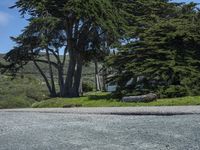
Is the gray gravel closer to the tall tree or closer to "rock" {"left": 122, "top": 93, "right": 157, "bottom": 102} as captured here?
"rock" {"left": 122, "top": 93, "right": 157, "bottom": 102}

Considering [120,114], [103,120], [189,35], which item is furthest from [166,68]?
[103,120]

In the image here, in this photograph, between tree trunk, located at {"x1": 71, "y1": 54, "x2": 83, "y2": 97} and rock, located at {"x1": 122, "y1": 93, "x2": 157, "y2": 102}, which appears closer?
rock, located at {"x1": 122, "y1": 93, "x2": 157, "y2": 102}

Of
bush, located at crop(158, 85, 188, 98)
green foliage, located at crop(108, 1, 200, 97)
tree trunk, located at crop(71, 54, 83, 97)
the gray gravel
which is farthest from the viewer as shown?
tree trunk, located at crop(71, 54, 83, 97)

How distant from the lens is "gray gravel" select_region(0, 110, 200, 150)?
39.0ft

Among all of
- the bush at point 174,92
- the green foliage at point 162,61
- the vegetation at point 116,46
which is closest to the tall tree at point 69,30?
the vegetation at point 116,46

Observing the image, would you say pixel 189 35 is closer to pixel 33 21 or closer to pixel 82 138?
pixel 33 21

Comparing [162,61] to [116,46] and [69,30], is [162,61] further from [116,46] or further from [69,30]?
[69,30]

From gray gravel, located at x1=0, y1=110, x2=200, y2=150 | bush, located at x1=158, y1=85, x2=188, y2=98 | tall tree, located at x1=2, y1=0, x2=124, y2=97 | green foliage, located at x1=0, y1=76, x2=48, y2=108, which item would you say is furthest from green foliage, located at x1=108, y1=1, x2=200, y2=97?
gray gravel, located at x1=0, y1=110, x2=200, y2=150

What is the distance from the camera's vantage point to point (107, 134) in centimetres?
1414

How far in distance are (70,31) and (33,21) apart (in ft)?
14.4

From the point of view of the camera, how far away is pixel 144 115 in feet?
63.4

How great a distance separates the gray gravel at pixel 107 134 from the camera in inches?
468

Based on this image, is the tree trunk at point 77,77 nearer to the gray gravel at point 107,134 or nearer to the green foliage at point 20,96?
the green foliage at point 20,96

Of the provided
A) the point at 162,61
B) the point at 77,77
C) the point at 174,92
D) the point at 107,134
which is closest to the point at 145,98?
the point at 174,92
